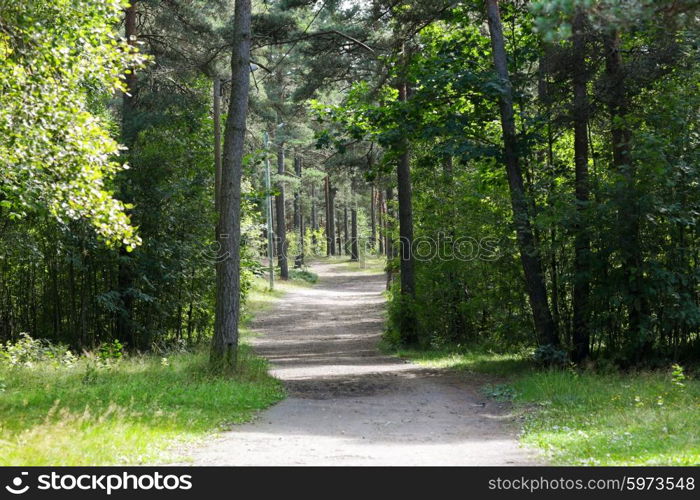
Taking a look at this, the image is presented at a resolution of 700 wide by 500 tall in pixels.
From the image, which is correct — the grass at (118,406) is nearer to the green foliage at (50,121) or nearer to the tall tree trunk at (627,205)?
the green foliage at (50,121)

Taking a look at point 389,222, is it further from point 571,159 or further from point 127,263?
point 127,263

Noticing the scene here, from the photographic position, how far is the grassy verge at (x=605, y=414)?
23.4 feet

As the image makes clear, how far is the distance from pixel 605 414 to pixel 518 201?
5726 millimetres

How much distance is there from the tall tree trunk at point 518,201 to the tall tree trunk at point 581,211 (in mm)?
545

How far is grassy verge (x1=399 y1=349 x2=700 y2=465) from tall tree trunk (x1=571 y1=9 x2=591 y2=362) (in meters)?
1.12

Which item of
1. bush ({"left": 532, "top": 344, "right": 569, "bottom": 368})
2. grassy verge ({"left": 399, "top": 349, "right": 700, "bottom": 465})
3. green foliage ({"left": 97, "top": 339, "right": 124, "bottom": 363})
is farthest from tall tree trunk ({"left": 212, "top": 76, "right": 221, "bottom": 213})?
bush ({"left": 532, "top": 344, "right": 569, "bottom": 368})

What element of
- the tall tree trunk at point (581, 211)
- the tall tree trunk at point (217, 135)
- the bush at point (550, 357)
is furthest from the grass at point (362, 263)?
Answer: the bush at point (550, 357)

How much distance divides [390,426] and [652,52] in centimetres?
888

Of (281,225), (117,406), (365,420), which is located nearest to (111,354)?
(117,406)

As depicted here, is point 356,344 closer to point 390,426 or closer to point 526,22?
point 526,22

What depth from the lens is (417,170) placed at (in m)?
22.2

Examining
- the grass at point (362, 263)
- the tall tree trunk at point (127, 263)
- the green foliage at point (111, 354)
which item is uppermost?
the tall tree trunk at point (127, 263)
